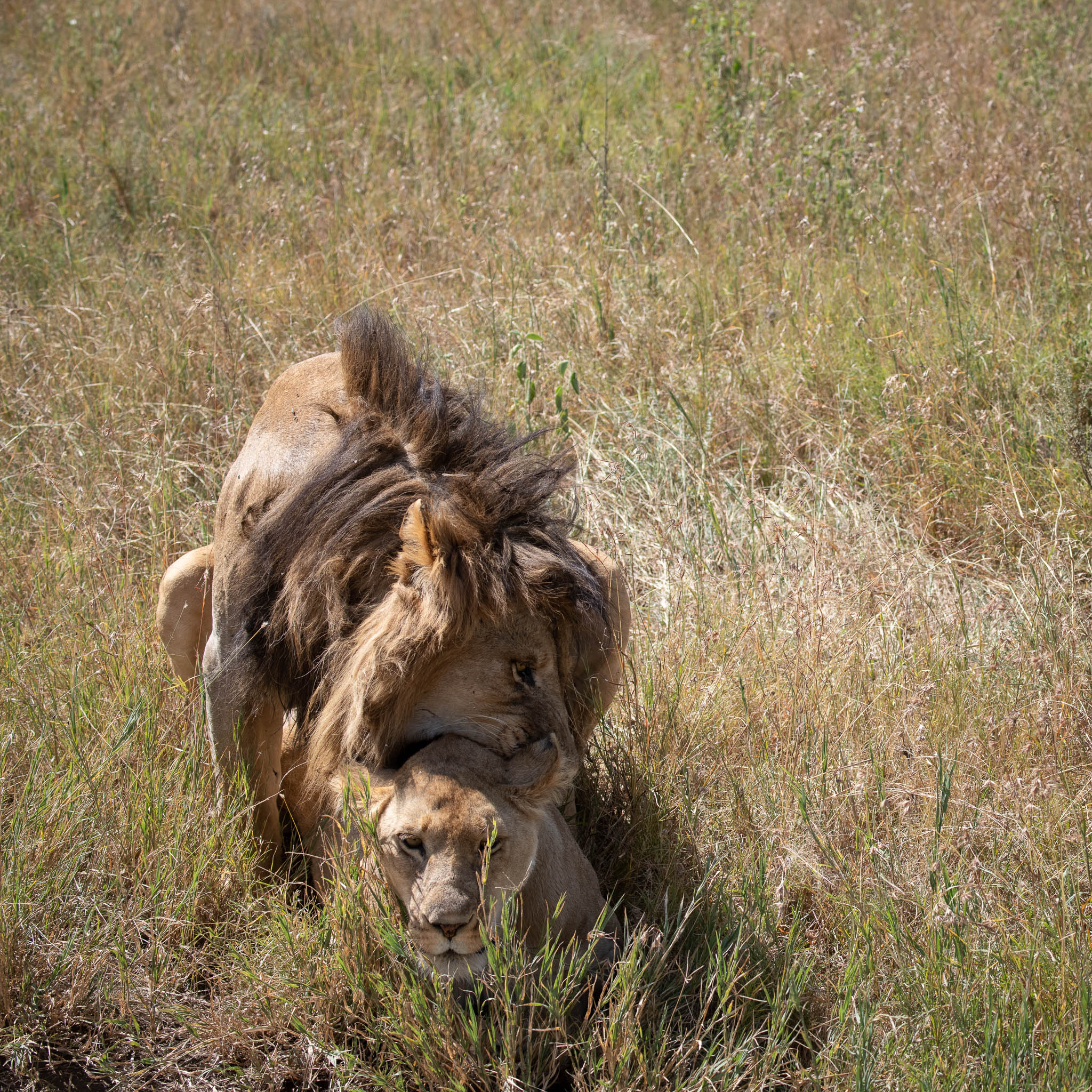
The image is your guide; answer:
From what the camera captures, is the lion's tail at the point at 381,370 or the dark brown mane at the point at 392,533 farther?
the lion's tail at the point at 381,370

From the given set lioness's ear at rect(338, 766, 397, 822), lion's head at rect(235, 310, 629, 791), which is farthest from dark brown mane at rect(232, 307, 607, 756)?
lioness's ear at rect(338, 766, 397, 822)

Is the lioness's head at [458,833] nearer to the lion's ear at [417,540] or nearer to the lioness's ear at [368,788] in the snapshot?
the lioness's ear at [368,788]

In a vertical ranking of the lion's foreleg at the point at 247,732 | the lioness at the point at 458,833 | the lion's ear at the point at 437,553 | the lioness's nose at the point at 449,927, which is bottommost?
the lion's foreleg at the point at 247,732

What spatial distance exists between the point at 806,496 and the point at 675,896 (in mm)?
2309

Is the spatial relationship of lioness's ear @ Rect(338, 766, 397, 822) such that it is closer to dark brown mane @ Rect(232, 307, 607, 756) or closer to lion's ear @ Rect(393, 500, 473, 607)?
dark brown mane @ Rect(232, 307, 607, 756)

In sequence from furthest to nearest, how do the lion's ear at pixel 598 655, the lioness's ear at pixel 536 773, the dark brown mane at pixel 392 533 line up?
the lion's ear at pixel 598 655, the dark brown mane at pixel 392 533, the lioness's ear at pixel 536 773

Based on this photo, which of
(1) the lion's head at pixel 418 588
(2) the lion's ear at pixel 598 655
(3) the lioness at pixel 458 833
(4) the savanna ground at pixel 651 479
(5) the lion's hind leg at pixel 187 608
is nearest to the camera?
(3) the lioness at pixel 458 833

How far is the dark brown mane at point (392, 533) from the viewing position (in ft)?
8.16

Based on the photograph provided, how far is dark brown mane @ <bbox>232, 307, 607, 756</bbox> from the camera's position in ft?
8.16

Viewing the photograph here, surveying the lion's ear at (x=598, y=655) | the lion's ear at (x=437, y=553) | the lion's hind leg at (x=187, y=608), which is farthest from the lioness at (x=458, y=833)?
the lion's hind leg at (x=187, y=608)

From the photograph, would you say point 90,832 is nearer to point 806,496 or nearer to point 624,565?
point 624,565

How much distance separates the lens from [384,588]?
2.63m

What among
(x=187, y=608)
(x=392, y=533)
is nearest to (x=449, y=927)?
(x=392, y=533)

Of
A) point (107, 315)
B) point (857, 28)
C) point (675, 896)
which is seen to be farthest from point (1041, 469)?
point (857, 28)
